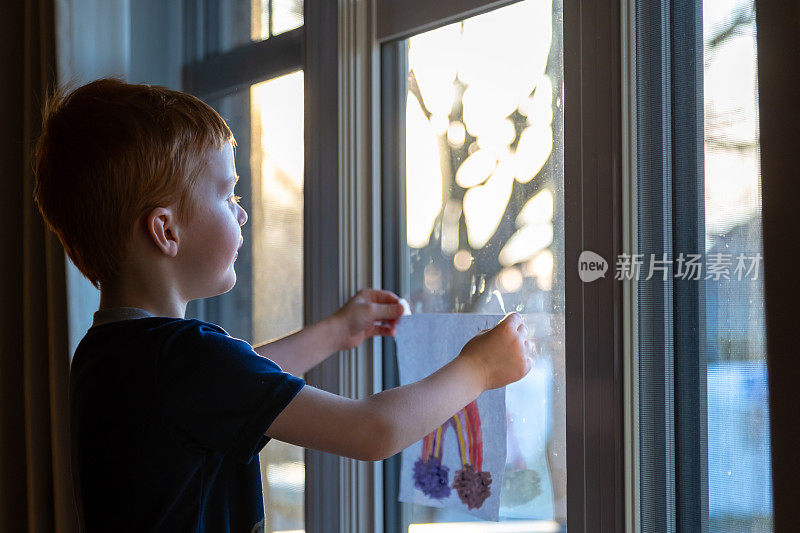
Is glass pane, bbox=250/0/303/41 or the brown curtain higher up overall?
glass pane, bbox=250/0/303/41

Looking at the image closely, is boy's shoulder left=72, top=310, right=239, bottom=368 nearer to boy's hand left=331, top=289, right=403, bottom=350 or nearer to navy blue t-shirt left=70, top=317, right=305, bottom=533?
navy blue t-shirt left=70, top=317, right=305, bottom=533

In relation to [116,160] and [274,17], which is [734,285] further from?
[274,17]

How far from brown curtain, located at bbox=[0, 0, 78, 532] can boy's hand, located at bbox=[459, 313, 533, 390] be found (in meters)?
0.94

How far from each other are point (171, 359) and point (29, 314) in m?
0.87

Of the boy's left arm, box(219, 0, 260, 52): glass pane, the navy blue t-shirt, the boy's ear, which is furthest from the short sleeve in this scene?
box(219, 0, 260, 52): glass pane

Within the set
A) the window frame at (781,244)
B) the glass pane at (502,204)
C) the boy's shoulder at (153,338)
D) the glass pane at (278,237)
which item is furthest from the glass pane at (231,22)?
the window frame at (781,244)

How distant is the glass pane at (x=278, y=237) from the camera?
4.36 feet

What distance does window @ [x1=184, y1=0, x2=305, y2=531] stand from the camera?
133cm

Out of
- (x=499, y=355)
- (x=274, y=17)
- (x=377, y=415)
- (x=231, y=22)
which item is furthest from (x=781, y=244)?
(x=231, y=22)

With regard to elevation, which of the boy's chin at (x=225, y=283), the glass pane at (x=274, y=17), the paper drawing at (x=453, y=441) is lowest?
the paper drawing at (x=453, y=441)

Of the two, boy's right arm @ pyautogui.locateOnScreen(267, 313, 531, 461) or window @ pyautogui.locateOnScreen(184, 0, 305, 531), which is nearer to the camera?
boy's right arm @ pyautogui.locateOnScreen(267, 313, 531, 461)

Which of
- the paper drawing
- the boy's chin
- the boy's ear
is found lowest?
the paper drawing

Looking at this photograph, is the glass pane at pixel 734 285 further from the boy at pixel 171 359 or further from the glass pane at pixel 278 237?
the glass pane at pixel 278 237

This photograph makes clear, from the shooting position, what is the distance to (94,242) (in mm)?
923
